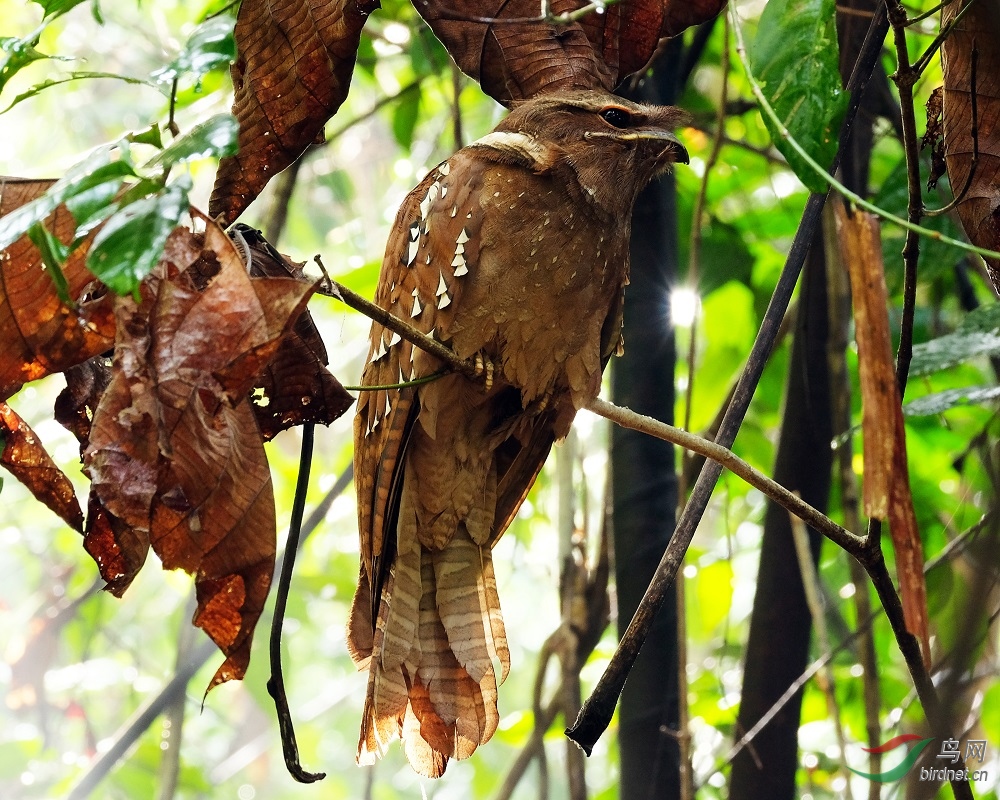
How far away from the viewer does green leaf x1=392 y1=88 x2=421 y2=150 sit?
287 cm

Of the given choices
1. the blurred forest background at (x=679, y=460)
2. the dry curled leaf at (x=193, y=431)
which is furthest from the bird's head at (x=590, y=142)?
the dry curled leaf at (x=193, y=431)

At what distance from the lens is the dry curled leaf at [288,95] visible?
1283 mm

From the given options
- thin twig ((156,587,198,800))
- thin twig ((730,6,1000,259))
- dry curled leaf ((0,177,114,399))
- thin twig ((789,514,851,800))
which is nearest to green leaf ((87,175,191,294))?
dry curled leaf ((0,177,114,399))

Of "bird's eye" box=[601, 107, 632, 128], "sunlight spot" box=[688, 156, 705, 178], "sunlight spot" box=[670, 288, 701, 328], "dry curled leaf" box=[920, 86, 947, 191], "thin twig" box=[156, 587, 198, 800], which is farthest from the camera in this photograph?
"sunlight spot" box=[688, 156, 705, 178]

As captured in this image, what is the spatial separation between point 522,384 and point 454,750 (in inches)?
26.3

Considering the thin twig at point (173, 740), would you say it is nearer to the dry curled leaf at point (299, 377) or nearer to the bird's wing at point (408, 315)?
the bird's wing at point (408, 315)

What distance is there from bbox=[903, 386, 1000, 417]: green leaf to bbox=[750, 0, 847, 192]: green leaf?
2.91ft

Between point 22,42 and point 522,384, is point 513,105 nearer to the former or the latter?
point 522,384

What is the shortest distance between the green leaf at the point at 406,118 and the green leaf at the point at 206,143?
2056 mm

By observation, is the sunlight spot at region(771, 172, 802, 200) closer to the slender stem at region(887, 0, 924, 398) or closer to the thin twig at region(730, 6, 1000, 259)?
the slender stem at region(887, 0, 924, 398)

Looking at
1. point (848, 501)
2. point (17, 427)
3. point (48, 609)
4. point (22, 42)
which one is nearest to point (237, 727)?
point (48, 609)

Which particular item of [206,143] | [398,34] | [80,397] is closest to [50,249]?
[206,143]

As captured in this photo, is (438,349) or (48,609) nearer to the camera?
(438,349)

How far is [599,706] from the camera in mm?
1243
